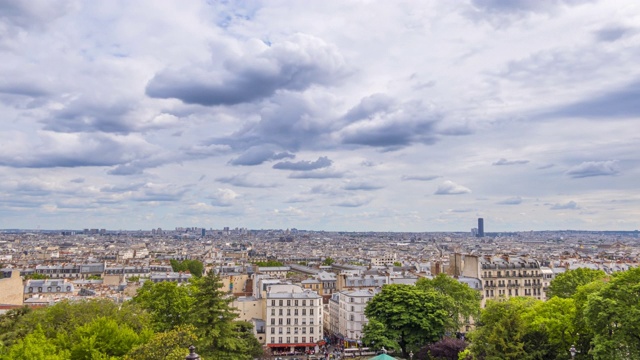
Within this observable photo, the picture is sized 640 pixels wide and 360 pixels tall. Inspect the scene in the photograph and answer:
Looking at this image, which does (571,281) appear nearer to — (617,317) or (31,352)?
(617,317)

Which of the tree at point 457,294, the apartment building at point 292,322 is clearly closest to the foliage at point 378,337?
the tree at point 457,294

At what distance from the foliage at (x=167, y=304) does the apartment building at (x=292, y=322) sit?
64.7ft

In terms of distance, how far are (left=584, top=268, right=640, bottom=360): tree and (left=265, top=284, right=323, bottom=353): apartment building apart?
4449 centimetres

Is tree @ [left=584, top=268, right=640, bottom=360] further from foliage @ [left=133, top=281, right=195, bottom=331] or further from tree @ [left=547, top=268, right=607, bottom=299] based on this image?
foliage @ [left=133, top=281, right=195, bottom=331]

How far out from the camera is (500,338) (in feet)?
135

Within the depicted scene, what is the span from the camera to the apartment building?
76562 millimetres

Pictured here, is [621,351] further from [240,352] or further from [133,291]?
[133,291]

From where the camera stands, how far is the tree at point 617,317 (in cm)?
3531

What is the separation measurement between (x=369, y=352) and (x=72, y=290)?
186 feet

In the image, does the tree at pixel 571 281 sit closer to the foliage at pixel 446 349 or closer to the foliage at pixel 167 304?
the foliage at pixel 446 349

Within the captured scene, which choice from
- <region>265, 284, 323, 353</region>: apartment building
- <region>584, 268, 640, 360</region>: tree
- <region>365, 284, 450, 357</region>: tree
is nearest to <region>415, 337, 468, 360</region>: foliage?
<region>365, 284, 450, 357</region>: tree

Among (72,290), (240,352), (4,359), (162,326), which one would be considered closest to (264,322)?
(162,326)

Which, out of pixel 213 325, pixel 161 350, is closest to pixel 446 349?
pixel 213 325

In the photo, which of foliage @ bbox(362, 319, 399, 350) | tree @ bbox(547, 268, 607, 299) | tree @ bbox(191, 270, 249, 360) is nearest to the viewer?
tree @ bbox(191, 270, 249, 360)
